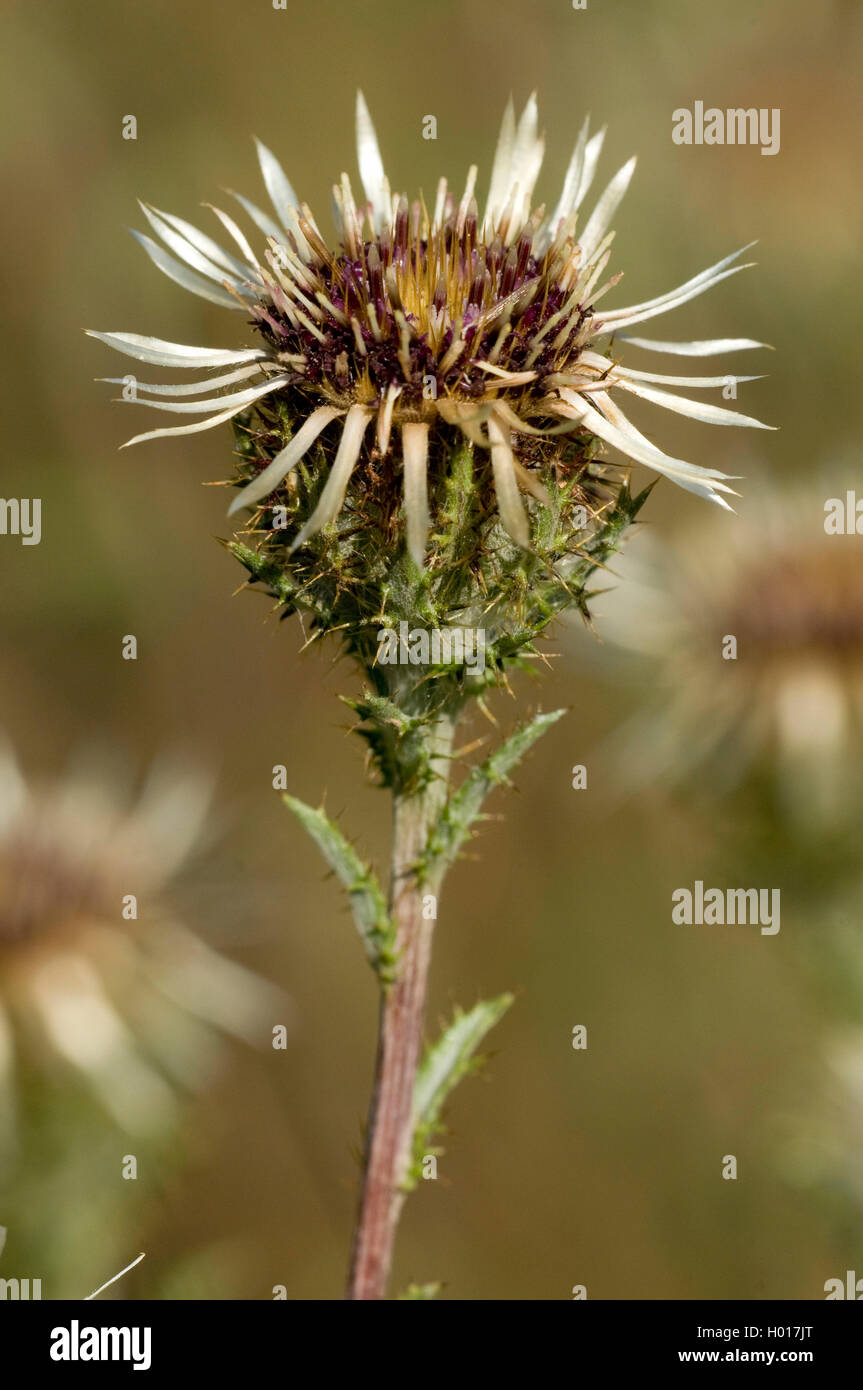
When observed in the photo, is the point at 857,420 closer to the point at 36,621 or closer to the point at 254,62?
the point at 254,62

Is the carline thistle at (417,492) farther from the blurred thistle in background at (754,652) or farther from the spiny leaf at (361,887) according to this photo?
the blurred thistle in background at (754,652)

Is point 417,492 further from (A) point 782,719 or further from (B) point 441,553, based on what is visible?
(A) point 782,719

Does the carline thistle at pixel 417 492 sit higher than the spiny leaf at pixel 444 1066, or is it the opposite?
the carline thistle at pixel 417 492

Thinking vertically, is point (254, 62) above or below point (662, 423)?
above

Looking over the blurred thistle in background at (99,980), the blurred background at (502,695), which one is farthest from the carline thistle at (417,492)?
the blurred background at (502,695)

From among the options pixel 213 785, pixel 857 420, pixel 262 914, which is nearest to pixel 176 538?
pixel 213 785

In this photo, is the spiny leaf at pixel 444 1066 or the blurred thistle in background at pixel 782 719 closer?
the spiny leaf at pixel 444 1066
